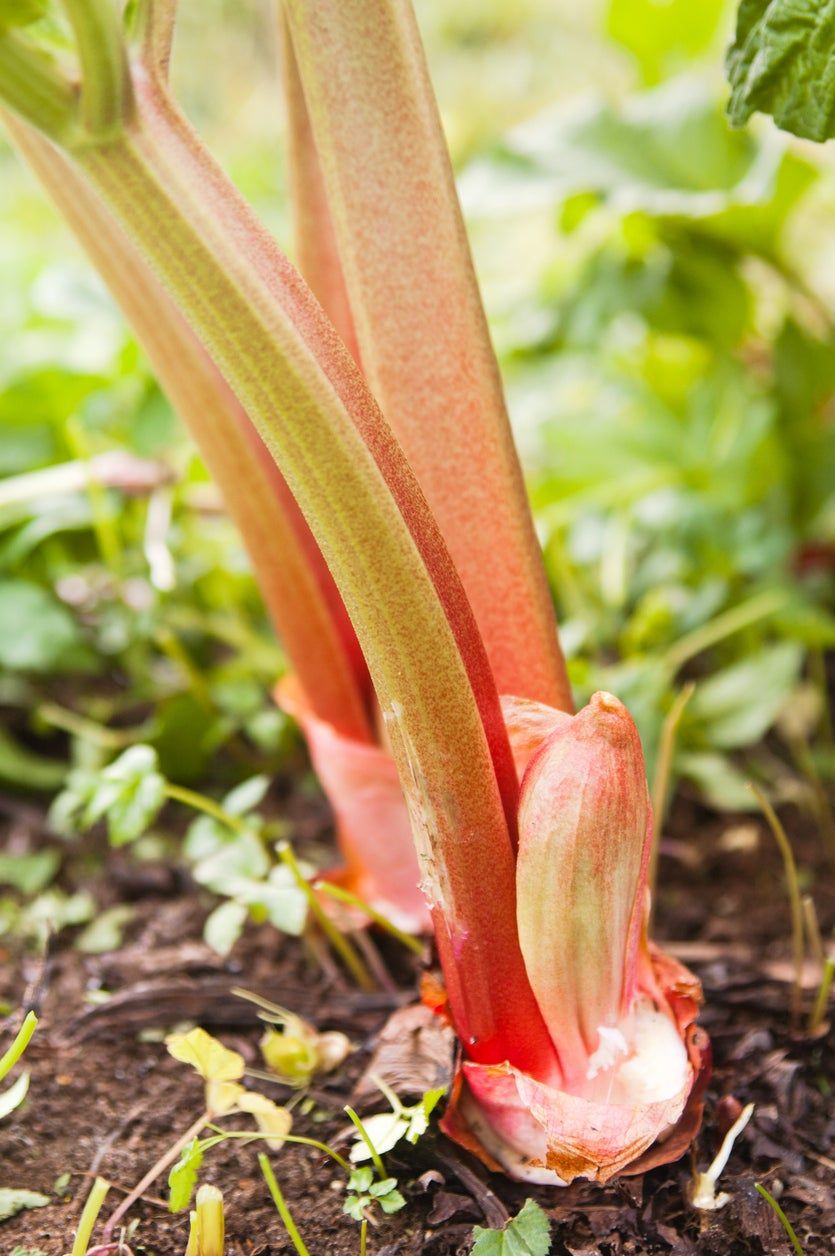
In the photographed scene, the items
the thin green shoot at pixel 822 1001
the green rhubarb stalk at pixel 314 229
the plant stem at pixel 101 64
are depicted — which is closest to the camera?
the plant stem at pixel 101 64

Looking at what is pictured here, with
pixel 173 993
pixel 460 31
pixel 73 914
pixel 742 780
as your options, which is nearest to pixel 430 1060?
pixel 173 993

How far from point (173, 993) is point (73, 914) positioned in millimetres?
181

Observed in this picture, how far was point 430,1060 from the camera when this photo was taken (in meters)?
0.72

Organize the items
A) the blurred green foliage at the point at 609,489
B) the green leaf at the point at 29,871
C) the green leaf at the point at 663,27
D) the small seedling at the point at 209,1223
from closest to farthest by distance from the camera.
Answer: the small seedling at the point at 209,1223 → the green leaf at the point at 29,871 → the blurred green foliage at the point at 609,489 → the green leaf at the point at 663,27

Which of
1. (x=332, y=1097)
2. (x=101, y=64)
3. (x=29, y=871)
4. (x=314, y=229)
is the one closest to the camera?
(x=101, y=64)

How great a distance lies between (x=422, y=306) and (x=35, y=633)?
609mm

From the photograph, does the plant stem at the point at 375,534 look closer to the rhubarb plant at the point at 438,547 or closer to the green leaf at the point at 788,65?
the rhubarb plant at the point at 438,547

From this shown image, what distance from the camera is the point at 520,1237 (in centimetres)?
61

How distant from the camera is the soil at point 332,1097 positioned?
26.0 inches

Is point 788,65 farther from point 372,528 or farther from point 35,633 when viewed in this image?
point 35,633

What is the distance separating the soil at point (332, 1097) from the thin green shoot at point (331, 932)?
0.05ft

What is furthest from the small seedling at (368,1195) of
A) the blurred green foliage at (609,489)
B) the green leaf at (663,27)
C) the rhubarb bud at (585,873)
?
the green leaf at (663,27)

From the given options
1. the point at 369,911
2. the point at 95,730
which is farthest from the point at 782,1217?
the point at 95,730

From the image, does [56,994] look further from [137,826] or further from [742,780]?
[742,780]
